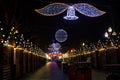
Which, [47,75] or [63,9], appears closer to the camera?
[63,9]

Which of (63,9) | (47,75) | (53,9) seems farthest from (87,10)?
(47,75)

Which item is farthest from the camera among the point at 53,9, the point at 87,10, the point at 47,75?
the point at 47,75

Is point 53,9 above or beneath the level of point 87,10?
above

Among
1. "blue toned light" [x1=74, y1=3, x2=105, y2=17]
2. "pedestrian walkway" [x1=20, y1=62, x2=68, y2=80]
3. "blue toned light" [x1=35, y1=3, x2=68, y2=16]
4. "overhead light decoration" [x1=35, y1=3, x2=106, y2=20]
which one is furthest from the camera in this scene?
"pedestrian walkway" [x1=20, y1=62, x2=68, y2=80]

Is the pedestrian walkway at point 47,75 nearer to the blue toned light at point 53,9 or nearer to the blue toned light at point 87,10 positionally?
the blue toned light at point 53,9

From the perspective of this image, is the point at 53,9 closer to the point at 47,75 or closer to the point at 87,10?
the point at 87,10

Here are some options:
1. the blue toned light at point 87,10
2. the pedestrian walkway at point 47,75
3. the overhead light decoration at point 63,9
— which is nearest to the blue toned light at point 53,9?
the overhead light decoration at point 63,9

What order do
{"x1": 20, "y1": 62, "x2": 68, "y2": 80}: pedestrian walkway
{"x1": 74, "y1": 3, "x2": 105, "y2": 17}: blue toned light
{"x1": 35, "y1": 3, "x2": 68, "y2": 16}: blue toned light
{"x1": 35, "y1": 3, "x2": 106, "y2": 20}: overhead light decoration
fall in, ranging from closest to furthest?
1. {"x1": 74, "y1": 3, "x2": 105, "y2": 17}: blue toned light
2. {"x1": 35, "y1": 3, "x2": 106, "y2": 20}: overhead light decoration
3. {"x1": 35, "y1": 3, "x2": 68, "y2": 16}: blue toned light
4. {"x1": 20, "y1": 62, "x2": 68, "y2": 80}: pedestrian walkway

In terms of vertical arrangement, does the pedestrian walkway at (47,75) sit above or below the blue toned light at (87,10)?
below

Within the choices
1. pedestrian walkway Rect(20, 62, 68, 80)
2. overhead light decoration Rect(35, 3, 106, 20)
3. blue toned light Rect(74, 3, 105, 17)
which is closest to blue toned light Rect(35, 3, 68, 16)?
overhead light decoration Rect(35, 3, 106, 20)

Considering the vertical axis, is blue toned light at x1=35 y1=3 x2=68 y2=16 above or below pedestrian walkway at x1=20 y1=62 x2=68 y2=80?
above

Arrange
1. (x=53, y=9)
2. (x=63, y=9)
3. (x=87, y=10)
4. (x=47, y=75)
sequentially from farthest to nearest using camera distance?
(x=47, y=75) → (x=53, y=9) → (x=63, y=9) → (x=87, y=10)

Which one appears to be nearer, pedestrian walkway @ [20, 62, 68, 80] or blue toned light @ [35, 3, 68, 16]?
blue toned light @ [35, 3, 68, 16]

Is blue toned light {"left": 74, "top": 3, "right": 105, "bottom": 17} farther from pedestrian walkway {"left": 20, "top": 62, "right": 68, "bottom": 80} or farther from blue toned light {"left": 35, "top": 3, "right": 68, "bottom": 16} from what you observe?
pedestrian walkway {"left": 20, "top": 62, "right": 68, "bottom": 80}
